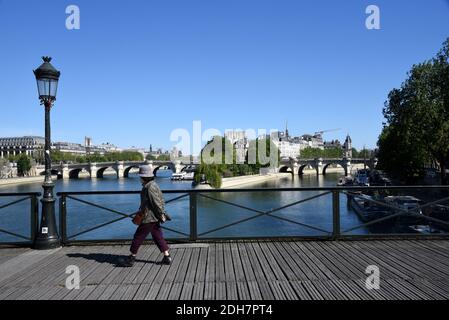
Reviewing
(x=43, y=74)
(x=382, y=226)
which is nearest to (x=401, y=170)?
(x=382, y=226)

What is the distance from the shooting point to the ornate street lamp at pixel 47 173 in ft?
27.2

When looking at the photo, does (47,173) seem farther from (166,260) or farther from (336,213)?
(336,213)

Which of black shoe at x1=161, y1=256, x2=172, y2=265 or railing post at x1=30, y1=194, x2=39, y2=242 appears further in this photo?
railing post at x1=30, y1=194, x2=39, y2=242

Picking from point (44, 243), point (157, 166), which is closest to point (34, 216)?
point (44, 243)

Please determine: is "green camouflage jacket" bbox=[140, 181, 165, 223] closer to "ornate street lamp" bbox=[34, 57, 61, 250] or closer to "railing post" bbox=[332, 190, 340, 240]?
"ornate street lamp" bbox=[34, 57, 61, 250]

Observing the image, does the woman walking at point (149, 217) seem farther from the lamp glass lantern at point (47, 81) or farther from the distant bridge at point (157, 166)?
the distant bridge at point (157, 166)

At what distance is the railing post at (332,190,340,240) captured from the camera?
8703mm

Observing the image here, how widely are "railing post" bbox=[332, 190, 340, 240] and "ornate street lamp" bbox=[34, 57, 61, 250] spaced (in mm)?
5403

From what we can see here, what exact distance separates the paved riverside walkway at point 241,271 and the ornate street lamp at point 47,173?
32cm

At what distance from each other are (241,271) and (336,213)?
3038 millimetres

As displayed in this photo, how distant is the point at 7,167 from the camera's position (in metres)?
124

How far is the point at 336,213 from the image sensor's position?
8727 millimetres

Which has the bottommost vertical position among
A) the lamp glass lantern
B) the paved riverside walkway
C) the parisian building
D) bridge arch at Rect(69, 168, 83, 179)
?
bridge arch at Rect(69, 168, 83, 179)

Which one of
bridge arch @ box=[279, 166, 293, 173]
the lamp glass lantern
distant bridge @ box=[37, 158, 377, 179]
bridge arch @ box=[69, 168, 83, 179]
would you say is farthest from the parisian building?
the lamp glass lantern
